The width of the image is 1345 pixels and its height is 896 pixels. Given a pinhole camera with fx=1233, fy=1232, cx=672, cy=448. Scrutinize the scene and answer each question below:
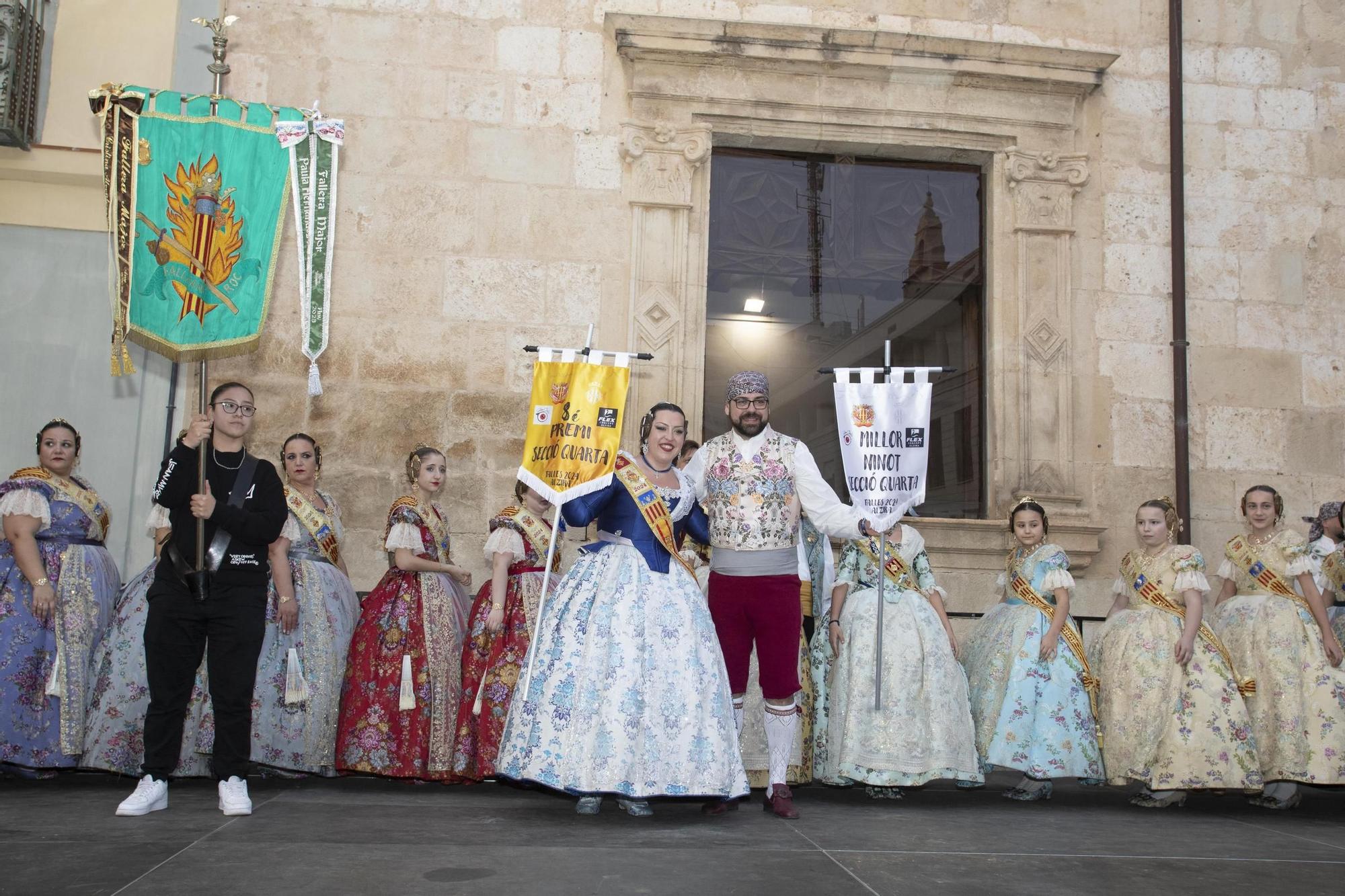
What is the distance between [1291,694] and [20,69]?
27.9ft

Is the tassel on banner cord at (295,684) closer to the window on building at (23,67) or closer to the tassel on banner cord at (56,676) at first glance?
the tassel on banner cord at (56,676)

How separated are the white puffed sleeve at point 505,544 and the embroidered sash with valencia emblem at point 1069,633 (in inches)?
106

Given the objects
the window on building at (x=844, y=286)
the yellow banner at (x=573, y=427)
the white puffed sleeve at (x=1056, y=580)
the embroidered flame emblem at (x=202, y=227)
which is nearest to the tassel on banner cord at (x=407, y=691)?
the yellow banner at (x=573, y=427)

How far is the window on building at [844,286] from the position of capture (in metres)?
8.77

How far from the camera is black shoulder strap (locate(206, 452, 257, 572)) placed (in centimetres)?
510

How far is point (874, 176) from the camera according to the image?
915 cm

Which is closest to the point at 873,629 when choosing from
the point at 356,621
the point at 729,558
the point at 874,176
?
the point at 729,558

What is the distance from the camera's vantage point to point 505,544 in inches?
249

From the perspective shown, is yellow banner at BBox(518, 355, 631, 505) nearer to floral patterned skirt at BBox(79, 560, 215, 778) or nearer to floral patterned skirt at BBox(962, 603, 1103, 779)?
floral patterned skirt at BBox(79, 560, 215, 778)

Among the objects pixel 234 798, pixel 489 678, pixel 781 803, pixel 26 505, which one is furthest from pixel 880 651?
pixel 26 505

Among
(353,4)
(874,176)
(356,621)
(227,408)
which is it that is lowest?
(356,621)

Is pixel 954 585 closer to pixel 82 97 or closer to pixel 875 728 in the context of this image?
pixel 875 728

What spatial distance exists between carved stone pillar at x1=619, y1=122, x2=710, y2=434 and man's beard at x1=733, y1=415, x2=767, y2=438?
90.3 inches

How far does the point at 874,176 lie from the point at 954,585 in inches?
122
